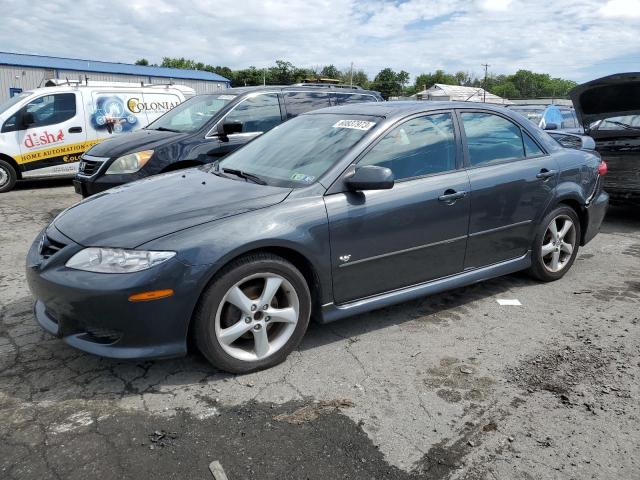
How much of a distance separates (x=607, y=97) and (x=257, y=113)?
4870 millimetres

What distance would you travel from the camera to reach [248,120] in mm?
6859

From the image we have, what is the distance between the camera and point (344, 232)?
3.36 meters

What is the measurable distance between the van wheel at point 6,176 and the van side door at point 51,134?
178 millimetres

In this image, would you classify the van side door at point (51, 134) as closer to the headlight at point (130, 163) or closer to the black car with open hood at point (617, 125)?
the headlight at point (130, 163)

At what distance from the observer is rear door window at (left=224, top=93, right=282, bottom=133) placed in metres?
6.79

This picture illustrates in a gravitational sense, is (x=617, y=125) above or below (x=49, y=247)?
above

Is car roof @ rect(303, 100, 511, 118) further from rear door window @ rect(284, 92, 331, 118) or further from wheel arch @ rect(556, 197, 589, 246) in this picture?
rear door window @ rect(284, 92, 331, 118)

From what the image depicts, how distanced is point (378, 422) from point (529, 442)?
744 mm

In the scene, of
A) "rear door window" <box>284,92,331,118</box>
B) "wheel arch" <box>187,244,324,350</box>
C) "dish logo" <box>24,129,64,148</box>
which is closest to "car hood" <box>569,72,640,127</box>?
"rear door window" <box>284,92,331,118</box>

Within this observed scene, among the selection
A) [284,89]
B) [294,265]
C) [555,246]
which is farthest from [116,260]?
[284,89]

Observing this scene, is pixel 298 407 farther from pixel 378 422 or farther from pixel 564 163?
pixel 564 163

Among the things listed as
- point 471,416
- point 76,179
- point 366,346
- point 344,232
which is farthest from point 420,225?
point 76,179

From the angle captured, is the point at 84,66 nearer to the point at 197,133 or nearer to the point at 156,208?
the point at 197,133

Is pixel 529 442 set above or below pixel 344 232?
below
